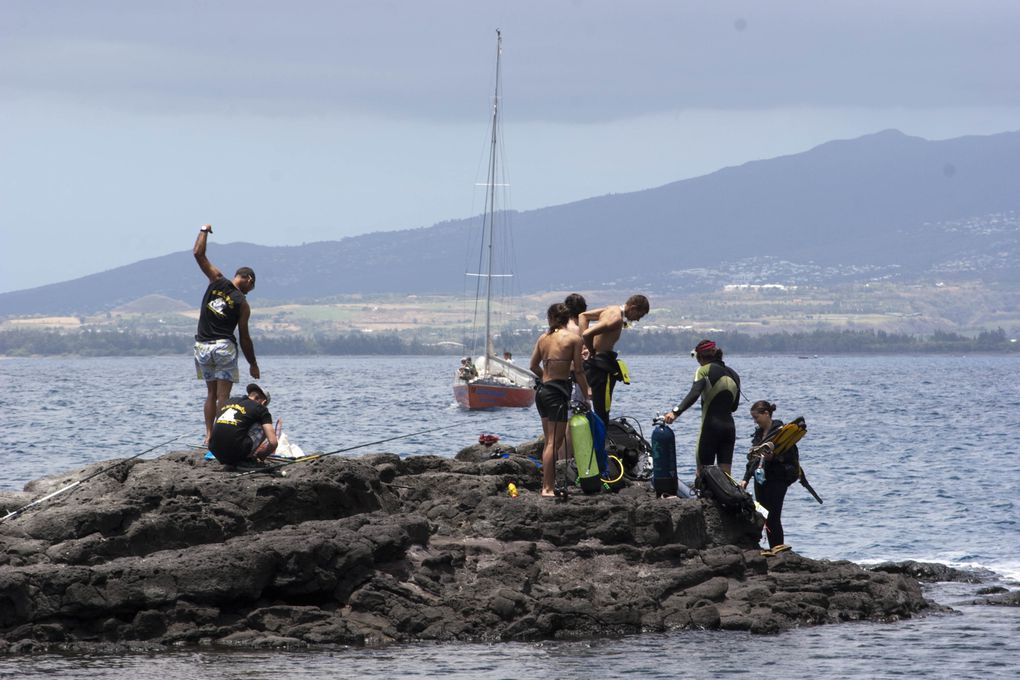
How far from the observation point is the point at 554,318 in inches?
671

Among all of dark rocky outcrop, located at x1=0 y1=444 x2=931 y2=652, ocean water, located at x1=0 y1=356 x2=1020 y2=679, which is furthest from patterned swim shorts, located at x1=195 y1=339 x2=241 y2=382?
ocean water, located at x1=0 y1=356 x2=1020 y2=679

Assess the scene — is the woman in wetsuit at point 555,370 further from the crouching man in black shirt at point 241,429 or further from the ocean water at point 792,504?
the crouching man in black shirt at point 241,429

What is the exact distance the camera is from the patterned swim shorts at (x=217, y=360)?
1711 centimetres

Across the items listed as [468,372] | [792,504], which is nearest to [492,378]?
[468,372]

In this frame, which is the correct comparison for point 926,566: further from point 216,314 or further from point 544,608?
point 216,314

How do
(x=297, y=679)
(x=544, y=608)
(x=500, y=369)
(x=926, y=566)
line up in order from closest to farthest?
(x=297, y=679)
(x=544, y=608)
(x=926, y=566)
(x=500, y=369)

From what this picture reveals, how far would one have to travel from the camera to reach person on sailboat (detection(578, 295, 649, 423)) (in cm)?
1777

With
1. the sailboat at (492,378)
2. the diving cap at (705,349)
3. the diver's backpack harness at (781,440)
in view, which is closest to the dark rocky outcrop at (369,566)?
the diver's backpack harness at (781,440)

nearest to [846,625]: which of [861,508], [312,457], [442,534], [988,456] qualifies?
[442,534]

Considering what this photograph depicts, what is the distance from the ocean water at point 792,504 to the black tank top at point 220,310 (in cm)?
389

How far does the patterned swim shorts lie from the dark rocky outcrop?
94cm

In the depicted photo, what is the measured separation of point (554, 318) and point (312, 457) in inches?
119

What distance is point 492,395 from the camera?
71250 millimetres

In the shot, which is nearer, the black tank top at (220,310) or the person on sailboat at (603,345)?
the black tank top at (220,310)
